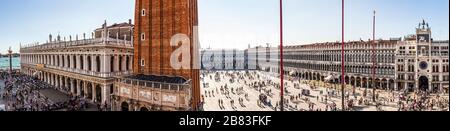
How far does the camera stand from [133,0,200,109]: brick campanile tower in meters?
15.0

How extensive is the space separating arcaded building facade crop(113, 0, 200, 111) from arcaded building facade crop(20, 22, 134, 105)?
2.23ft

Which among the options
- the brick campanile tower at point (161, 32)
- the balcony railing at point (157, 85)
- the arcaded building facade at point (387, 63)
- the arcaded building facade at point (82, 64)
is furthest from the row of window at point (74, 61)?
the arcaded building facade at point (387, 63)

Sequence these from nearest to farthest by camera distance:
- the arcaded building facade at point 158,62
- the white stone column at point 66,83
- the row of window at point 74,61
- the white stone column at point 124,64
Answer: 1. the arcaded building facade at point 158,62
2. the white stone column at point 66,83
3. the row of window at point 74,61
4. the white stone column at point 124,64

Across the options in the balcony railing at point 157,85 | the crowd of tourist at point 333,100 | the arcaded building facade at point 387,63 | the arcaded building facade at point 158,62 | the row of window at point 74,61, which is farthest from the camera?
the arcaded building facade at point 387,63

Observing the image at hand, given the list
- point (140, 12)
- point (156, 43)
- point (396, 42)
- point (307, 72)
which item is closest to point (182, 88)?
point (156, 43)

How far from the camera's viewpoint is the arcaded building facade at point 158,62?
43.0ft

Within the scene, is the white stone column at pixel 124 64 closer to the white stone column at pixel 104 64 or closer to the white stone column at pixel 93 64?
the white stone column at pixel 104 64

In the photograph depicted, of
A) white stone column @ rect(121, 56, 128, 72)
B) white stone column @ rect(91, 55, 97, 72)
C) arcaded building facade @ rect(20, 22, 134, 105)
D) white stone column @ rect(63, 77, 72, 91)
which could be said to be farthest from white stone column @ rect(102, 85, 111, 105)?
white stone column @ rect(63, 77, 72, 91)

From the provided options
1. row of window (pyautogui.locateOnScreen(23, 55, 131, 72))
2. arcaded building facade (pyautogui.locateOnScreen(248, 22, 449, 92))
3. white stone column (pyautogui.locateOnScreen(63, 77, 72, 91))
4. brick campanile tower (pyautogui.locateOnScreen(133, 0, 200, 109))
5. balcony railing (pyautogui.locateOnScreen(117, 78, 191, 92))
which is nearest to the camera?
balcony railing (pyautogui.locateOnScreen(117, 78, 191, 92))

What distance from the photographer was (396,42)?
32.4 m

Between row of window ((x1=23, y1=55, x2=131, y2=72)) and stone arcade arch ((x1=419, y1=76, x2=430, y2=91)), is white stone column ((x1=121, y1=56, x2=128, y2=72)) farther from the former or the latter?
stone arcade arch ((x1=419, y1=76, x2=430, y2=91))

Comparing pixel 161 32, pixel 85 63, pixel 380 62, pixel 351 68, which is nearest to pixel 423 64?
pixel 380 62
